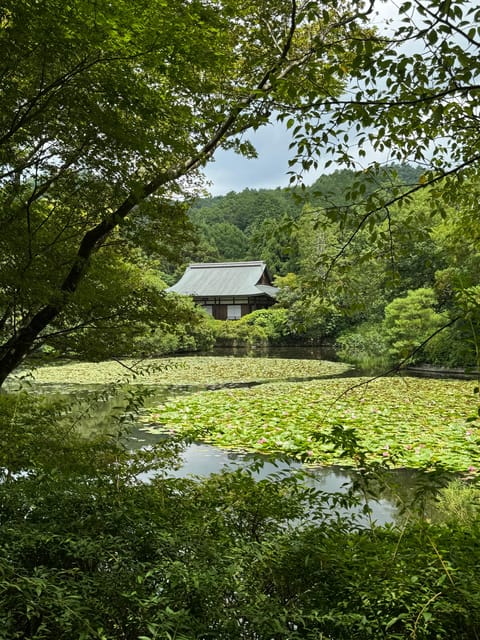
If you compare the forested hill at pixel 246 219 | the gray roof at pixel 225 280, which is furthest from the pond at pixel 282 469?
the forested hill at pixel 246 219

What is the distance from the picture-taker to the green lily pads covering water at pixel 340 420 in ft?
15.4

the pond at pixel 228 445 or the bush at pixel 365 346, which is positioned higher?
the bush at pixel 365 346

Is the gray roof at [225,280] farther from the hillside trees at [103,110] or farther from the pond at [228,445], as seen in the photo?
the hillside trees at [103,110]

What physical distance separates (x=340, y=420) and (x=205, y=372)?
6.22 metres

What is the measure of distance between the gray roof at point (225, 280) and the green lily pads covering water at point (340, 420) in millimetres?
14369

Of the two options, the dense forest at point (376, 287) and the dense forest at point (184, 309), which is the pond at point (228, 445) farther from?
the dense forest at point (376, 287)

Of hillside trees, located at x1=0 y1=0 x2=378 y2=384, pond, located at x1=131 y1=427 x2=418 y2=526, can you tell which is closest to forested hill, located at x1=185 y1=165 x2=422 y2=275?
pond, located at x1=131 y1=427 x2=418 y2=526

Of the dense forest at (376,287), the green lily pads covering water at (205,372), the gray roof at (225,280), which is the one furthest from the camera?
the gray roof at (225,280)

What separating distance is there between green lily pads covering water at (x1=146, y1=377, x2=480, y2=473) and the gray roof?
14369 mm

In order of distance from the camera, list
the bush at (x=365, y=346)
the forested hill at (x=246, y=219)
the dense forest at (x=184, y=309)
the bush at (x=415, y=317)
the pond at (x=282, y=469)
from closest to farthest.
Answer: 1. the dense forest at (x=184, y=309)
2. the pond at (x=282, y=469)
3. the bush at (x=415, y=317)
4. the bush at (x=365, y=346)
5. the forested hill at (x=246, y=219)

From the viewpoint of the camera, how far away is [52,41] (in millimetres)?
1982

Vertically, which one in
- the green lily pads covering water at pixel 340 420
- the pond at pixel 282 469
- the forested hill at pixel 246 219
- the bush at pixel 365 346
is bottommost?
the pond at pixel 282 469

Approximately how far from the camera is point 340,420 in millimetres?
5664

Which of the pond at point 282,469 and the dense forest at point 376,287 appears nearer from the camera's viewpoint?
the dense forest at point 376,287
